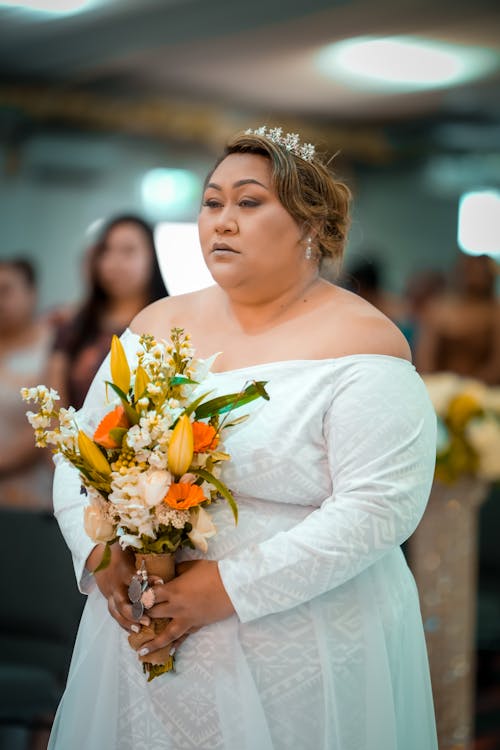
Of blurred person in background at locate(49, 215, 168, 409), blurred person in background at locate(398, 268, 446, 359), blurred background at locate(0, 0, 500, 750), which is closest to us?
blurred person in background at locate(49, 215, 168, 409)

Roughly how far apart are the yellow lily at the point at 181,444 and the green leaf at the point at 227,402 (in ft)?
0.34

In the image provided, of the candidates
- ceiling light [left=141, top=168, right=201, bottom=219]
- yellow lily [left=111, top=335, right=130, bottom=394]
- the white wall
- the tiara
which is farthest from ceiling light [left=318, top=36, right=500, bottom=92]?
yellow lily [left=111, top=335, right=130, bottom=394]

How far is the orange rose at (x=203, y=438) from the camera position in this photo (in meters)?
1.78

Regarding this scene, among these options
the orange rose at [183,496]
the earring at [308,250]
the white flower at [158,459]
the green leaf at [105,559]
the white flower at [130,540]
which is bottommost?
the green leaf at [105,559]

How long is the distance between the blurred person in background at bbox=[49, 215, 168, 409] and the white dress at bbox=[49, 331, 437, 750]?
227 cm

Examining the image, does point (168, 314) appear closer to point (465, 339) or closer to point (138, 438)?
point (138, 438)

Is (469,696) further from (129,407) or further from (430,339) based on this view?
(430,339)

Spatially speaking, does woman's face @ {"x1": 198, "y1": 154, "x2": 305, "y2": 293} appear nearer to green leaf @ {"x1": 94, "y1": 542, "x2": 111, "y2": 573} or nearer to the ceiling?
green leaf @ {"x1": 94, "y1": 542, "x2": 111, "y2": 573}

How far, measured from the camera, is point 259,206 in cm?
197

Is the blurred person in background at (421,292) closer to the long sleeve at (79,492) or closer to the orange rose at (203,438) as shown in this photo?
the long sleeve at (79,492)

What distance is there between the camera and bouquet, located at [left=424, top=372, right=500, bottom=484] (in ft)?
10.5

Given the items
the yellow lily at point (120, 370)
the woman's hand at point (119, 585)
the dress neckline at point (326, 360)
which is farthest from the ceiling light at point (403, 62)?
the woman's hand at point (119, 585)

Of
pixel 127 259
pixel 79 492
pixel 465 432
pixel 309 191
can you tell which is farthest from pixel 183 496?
pixel 127 259

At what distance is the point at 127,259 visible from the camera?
4223 mm
